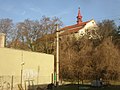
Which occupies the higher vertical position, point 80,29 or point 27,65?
point 80,29

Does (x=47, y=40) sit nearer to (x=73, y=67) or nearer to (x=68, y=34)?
(x=68, y=34)

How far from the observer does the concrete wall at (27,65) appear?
23391 millimetres

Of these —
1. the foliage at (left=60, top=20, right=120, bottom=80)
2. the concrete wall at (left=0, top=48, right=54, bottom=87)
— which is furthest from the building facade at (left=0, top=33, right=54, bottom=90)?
the foliage at (left=60, top=20, right=120, bottom=80)

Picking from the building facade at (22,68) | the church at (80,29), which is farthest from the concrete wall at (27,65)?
the church at (80,29)

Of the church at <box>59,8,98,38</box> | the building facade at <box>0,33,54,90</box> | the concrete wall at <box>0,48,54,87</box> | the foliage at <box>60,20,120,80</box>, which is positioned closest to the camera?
the building facade at <box>0,33,54,90</box>

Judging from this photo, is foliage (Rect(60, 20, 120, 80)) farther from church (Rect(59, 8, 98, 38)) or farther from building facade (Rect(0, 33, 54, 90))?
building facade (Rect(0, 33, 54, 90))

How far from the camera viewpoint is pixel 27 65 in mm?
26125

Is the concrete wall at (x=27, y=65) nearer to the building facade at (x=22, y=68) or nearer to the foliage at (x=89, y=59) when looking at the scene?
the building facade at (x=22, y=68)

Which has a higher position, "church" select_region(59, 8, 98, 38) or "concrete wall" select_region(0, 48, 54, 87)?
"church" select_region(59, 8, 98, 38)

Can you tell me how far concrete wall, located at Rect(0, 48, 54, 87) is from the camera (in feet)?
76.7

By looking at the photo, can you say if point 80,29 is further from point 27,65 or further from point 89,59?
point 27,65

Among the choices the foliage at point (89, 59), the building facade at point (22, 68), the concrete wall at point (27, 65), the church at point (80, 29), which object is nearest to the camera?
the building facade at point (22, 68)

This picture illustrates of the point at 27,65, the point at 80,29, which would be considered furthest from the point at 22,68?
the point at 80,29

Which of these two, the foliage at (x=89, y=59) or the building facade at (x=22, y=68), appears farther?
the foliage at (x=89, y=59)
